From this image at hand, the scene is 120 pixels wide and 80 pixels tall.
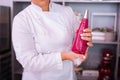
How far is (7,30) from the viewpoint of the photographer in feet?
6.89

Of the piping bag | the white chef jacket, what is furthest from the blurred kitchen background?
the piping bag

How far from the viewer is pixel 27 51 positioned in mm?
960

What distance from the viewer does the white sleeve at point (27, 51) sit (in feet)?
3.13

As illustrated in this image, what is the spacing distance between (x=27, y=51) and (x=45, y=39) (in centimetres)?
12

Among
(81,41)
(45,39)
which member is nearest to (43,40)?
(45,39)

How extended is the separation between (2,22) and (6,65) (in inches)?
18.2

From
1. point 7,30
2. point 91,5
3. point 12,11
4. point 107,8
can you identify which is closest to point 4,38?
point 7,30

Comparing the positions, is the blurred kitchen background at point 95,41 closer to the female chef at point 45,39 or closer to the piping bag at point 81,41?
the female chef at point 45,39

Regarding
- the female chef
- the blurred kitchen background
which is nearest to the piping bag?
the female chef

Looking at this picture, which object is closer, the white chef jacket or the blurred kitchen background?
the white chef jacket

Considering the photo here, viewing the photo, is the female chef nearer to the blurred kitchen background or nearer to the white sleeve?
the white sleeve

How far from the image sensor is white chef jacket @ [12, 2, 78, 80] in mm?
962

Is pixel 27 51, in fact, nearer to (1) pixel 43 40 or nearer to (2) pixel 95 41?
(1) pixel 43 40

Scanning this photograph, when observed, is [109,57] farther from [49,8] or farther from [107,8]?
[49,8]
